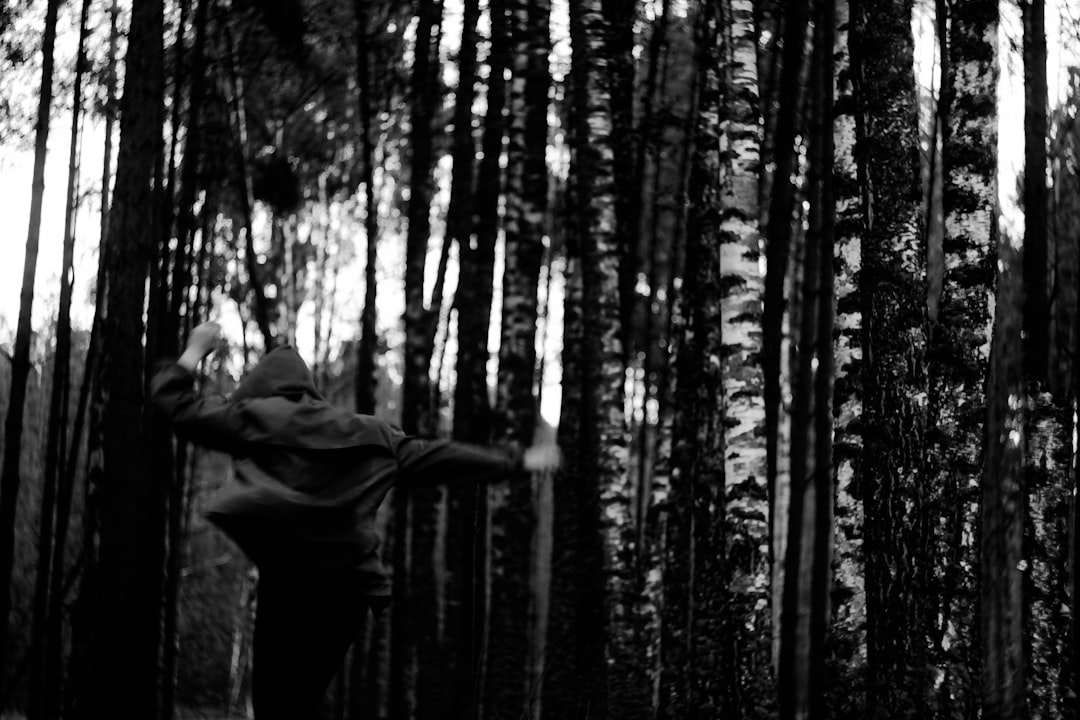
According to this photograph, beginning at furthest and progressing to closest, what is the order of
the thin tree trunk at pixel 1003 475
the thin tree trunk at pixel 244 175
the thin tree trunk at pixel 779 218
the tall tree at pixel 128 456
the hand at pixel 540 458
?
the thin tree trunk at pixel 1003 475 → the thin tree trunk at pixel 244 175 → the thin tree trunk at pixel 779 218 → the tall tree at pixel 128 456 → the hand at pixel 540 458

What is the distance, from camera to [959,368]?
5863 mm

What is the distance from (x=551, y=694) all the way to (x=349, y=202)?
566 inches

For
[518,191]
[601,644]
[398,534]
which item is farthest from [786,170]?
[398,534]

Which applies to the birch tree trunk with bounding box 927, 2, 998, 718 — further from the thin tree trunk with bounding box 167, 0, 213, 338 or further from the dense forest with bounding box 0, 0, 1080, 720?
the thin tree trunk with bounding box 167, 0, 213, 338

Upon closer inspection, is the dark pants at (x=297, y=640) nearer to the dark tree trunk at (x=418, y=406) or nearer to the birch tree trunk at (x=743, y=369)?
the birch tree trunk at (x=743, y=369)

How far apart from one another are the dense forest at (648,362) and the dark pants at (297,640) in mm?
747

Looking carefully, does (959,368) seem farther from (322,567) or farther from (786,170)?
(786,170)

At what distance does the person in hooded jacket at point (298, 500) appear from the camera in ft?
14.1

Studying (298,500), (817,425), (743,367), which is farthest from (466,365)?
(298,500)

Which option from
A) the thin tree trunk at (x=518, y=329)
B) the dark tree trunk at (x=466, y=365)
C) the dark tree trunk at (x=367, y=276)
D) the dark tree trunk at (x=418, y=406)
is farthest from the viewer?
the dark tree trunk at (x=367, y=276)

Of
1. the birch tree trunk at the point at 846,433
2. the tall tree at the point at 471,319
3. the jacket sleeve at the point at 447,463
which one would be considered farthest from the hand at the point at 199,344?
the tall tree at the point at 471,319

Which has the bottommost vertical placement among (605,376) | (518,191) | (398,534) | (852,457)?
(398,534)

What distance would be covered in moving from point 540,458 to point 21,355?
18.4ft

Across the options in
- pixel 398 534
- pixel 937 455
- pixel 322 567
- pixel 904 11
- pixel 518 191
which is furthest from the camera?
pixel 398 534
